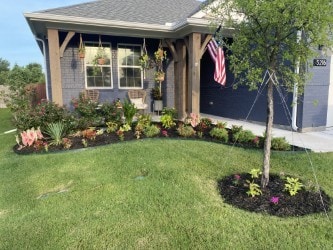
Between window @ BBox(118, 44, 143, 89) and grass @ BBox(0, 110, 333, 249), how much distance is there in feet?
15.9

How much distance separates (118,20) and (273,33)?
218 inches

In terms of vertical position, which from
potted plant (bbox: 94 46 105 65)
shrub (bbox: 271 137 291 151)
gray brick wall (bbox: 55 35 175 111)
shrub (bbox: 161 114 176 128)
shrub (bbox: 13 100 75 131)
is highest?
potted plant (bbox: 94 46 105 65)

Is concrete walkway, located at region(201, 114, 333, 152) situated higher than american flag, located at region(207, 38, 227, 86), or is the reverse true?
american flag, located at region(207, 38, 227, 86)

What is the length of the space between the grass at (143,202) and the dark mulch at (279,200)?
112 millimetres

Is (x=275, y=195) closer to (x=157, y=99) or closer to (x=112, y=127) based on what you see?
(x=112, y=127)

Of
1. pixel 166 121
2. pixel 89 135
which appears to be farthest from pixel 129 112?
pixel 89 135

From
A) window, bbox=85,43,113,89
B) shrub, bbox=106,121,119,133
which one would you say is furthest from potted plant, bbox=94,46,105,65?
shrub, bbox=106,121,119,133

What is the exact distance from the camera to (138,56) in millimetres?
9570

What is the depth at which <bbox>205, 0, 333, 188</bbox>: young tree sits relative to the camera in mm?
2609

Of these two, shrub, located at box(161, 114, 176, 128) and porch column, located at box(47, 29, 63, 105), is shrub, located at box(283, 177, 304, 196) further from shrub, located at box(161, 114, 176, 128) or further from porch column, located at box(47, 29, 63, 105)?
porch column, located at box(47, 29, 63, 105)

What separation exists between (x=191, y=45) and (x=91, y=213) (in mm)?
5491

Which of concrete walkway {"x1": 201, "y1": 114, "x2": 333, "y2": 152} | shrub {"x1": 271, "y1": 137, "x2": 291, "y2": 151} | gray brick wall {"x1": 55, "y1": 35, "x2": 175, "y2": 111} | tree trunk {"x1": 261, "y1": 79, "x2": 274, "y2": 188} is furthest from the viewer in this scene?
gray brick wall {"x1": 55, "y1": 35, "x2": 175, "y2": 111}

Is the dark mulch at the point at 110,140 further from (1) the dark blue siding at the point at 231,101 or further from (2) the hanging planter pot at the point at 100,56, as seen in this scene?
(2) the hanging planter pot at the point at 100,56

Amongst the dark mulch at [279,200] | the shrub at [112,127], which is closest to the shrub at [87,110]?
the shrub at [112,127]
